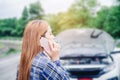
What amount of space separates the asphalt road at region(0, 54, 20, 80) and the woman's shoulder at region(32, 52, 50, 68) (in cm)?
900

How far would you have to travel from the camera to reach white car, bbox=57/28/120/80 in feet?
23.5

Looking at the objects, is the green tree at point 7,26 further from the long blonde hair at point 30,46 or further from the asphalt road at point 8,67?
the long blonde hair at point 30,46

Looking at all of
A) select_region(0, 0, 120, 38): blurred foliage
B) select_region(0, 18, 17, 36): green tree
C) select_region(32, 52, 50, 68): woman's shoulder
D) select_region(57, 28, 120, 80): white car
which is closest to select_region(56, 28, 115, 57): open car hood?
select_region(57, 28, 120, 80): white car

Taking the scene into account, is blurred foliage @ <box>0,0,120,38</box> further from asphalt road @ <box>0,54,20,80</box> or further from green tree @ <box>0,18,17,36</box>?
green tree @ <box>0,18,17,36</box>

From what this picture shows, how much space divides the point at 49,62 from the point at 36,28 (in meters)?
0.25

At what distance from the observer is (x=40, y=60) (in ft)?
7.74

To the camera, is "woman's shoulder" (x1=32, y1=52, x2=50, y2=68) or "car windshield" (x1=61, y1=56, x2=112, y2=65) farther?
"car windshield" (x1=61, y1=56, x2=112, y2=65)

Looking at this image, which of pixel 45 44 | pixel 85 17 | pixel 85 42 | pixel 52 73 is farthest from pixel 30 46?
pixel 85 17

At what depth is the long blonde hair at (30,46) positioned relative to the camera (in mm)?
2391

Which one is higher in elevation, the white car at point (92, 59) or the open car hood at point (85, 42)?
the open car hood at point (85, 42)

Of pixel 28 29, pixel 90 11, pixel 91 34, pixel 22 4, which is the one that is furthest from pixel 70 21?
pixel 28 29

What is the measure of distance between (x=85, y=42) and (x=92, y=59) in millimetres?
988

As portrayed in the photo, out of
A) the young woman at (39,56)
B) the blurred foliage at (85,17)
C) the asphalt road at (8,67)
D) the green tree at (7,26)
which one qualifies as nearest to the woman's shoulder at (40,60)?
the young woman at (39,56)

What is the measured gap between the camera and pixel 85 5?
59.0 meters
